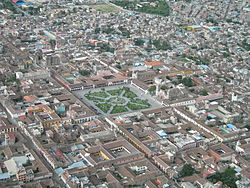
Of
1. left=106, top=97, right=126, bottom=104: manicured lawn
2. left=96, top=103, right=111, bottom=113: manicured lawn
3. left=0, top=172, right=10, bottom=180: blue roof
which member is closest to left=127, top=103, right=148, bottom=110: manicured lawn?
left=106, top=97, right=126, bottom=104: manicured lawn

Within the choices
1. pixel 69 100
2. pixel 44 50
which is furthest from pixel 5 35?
pixel 69 100

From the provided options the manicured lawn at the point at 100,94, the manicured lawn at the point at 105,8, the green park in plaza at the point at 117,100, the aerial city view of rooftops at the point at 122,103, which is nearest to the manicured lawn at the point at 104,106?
the green park in plaza at the point at 117,100

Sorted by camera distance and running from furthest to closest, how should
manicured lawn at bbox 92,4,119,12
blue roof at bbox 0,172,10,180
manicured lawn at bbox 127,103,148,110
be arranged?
1. manicured lawn at bbox 92,4,119,12
2. manicured lawn at bbox 127,103,148,110
3. blue roof at bbox 0,172,10,180

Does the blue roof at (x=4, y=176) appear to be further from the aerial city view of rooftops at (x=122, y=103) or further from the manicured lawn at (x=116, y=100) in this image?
the manicured lawn at (x=116, y=100)

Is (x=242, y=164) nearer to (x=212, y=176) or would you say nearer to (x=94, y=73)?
(x=212, y=176)

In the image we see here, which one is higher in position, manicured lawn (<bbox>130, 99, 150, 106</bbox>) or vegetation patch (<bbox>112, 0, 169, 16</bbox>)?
vegetation patch (<bbox>112, 0, 169, 16</bbox>)

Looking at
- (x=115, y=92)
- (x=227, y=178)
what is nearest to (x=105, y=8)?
(x=115, y=92)

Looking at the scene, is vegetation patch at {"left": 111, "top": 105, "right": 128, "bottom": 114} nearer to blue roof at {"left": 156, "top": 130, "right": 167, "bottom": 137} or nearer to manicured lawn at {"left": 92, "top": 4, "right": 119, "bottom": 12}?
blue roof at {"left": 156, "top": 130, "right": 167, "bottom": 137}

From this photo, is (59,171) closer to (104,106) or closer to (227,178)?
(227,178)

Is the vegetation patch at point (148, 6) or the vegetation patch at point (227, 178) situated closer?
the vegetation patch at point (227, 178)
